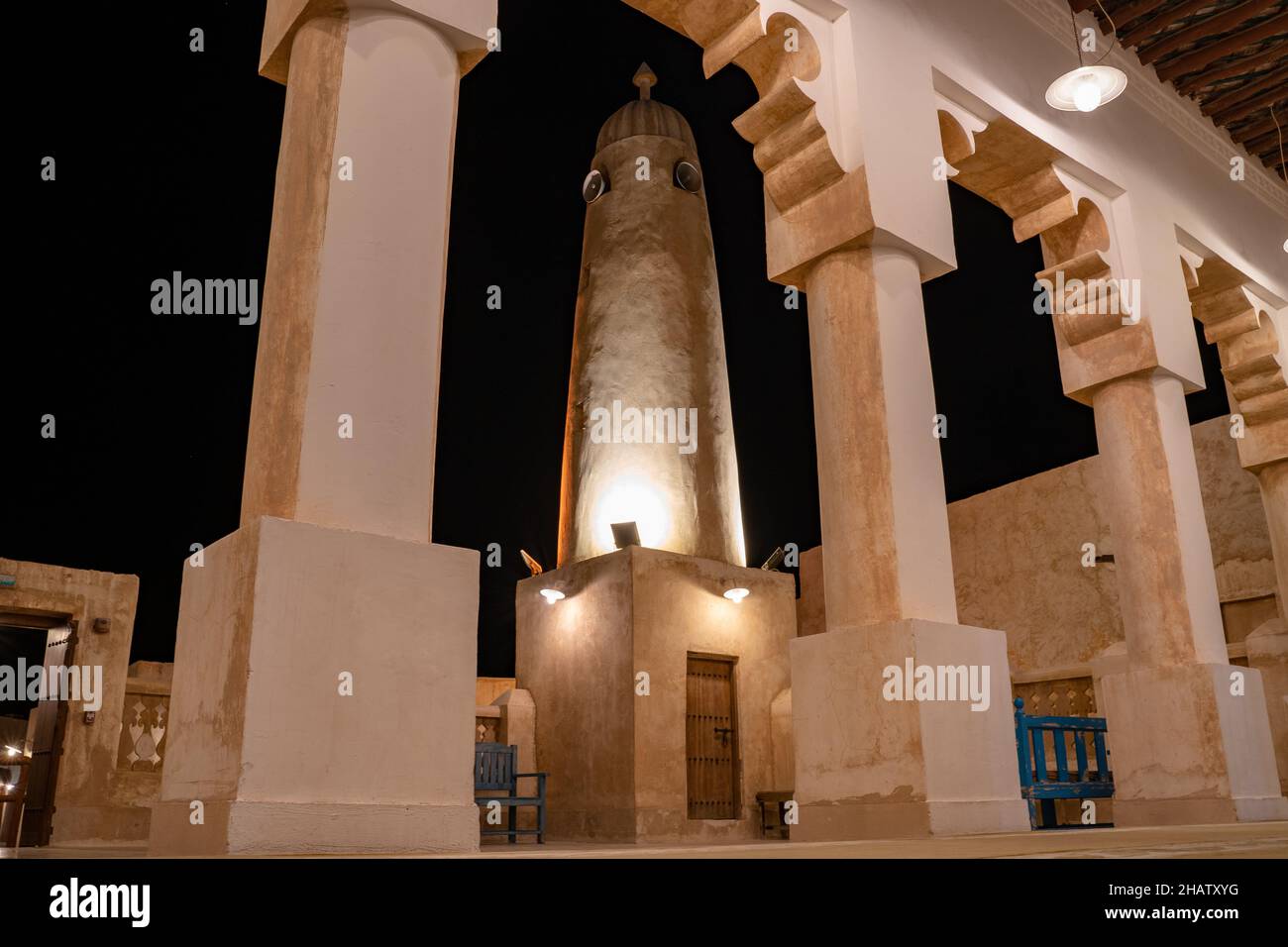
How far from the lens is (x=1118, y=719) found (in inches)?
289

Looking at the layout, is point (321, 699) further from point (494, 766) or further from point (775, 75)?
point (494, 766)

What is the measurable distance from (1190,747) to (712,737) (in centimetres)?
572

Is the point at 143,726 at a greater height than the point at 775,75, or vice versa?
the point at 775,75

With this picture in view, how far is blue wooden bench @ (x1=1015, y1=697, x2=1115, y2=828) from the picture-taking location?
21.8ft

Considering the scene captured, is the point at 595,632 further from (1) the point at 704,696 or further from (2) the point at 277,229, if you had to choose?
(2) the point at 277,229

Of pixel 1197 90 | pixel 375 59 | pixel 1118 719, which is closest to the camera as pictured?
pixel 375 59

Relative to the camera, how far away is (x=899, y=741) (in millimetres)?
4836

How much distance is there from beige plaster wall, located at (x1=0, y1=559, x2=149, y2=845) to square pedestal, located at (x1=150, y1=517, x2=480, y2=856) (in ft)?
22.7

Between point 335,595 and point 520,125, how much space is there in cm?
1723

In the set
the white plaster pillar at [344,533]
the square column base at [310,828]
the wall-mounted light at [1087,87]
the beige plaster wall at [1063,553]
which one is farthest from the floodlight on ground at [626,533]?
the square column base at [310,828]

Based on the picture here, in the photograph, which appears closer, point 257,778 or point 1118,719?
point 257,778

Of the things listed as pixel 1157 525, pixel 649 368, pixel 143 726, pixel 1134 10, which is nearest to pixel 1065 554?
pixel 649 368

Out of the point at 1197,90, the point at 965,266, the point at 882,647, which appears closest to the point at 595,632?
the point at 882,647

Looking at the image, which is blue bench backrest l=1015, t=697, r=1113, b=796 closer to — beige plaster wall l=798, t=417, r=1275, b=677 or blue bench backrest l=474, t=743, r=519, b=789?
blue bench backrest l=474, t=743, r=519, b=789
